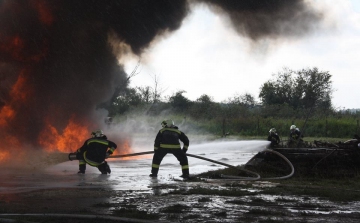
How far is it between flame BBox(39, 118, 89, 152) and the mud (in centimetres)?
587

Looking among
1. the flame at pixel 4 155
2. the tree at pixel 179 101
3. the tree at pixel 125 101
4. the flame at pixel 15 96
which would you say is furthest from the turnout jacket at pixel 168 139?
the tree at pixel 179 101

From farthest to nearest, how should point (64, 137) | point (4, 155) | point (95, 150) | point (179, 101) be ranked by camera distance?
point (179, 101) → point (64, 137) → point (4, 155) → point (95, 150)

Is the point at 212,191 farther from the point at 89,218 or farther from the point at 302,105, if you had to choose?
the point at 302,105

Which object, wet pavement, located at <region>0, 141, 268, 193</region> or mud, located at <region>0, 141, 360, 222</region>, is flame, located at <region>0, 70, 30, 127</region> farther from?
mud, located at <region>0, 141, 360, 222</region>

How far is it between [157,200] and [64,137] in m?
12.2

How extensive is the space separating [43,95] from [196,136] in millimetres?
20126

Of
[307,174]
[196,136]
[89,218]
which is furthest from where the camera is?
[196,136]

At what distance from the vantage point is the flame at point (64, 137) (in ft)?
68.2

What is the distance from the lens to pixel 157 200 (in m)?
9.77

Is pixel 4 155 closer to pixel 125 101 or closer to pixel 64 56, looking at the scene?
pixel 64 56

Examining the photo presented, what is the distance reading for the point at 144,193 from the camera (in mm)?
10852

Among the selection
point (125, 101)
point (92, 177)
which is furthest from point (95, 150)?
point (125, 101)

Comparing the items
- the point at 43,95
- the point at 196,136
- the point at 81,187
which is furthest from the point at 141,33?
the point at 196,136

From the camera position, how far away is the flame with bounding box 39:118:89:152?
20781 millimetres
